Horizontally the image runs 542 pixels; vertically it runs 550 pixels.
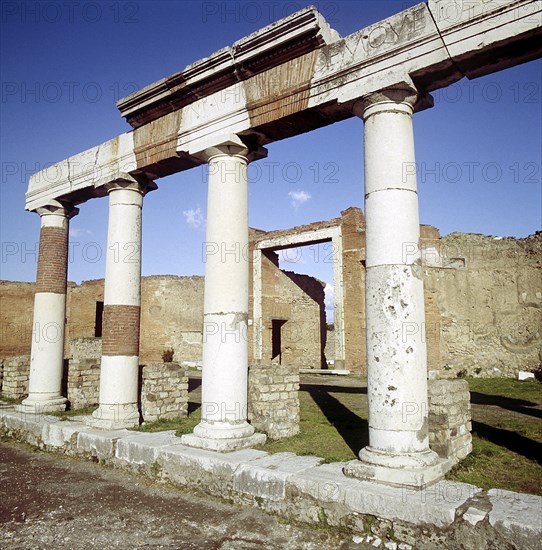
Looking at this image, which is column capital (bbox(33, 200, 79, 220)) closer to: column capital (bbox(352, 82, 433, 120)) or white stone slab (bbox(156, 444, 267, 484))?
white stone slab (bbox(156, 444, 267, 484))

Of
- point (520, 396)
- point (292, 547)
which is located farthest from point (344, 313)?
point (292, 547)

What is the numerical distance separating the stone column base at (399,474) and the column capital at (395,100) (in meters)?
3.65

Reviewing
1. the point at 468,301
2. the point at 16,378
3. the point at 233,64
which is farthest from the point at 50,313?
the point at 468,301

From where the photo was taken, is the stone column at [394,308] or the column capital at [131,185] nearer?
the stone column at [394,308]

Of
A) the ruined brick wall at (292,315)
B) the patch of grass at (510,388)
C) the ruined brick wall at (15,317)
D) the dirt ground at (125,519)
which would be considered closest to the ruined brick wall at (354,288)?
the patch of grass at (510,388)

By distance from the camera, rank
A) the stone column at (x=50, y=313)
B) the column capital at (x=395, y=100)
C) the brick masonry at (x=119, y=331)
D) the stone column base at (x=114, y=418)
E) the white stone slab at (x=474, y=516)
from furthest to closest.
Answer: the stone column at (x=50, y=313) < the brick masonry at (x=119, y=331) < the stone column base at (x=114, y=418) < the column capital at (x=395, y=100) < the white stone slab at (x=474, y=516)

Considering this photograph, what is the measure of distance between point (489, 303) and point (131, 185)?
46.6ft

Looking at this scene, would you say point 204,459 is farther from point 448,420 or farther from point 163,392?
point 163,392

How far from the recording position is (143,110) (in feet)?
25.5

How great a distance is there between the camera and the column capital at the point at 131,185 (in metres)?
8.10

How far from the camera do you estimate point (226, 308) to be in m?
6.28

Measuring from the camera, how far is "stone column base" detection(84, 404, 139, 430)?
7.42 m

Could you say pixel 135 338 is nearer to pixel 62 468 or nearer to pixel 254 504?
pixel 62 468

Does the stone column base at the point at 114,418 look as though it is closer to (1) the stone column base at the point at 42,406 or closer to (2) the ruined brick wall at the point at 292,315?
(1) the stone column base at the point at 42,406
